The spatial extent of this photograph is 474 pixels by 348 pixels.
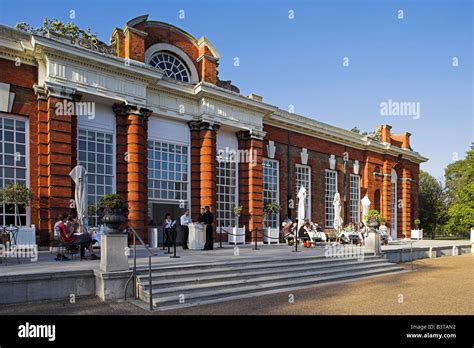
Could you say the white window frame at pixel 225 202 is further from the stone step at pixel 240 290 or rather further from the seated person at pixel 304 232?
the stone step at pixel 240 290

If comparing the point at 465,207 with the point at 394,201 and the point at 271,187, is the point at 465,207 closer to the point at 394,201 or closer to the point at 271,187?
the point at 394,201

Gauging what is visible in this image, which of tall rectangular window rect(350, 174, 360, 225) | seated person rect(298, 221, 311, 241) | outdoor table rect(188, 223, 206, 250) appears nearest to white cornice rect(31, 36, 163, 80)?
outdoor table rect(188, 223, 206, 250)

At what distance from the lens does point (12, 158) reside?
13.0m

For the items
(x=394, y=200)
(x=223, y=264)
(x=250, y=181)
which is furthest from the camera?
(x=394, y=200)

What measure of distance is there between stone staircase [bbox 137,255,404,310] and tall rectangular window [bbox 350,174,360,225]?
15.2m

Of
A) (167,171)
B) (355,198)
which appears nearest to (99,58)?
(167,171)

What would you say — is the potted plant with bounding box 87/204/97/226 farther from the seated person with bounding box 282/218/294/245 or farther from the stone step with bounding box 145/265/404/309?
the seated person with bounding box 282/218/294/245

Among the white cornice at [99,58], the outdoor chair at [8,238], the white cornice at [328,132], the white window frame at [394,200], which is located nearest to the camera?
the outdoor chair at [8,238]

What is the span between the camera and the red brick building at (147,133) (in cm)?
1298

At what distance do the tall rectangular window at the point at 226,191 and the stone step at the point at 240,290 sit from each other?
8134 millimetres

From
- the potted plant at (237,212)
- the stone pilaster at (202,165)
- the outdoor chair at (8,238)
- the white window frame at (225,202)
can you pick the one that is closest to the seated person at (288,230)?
the potted plant at (237,212)

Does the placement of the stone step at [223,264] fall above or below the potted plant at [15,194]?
below

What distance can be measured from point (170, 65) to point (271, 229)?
10055 mm

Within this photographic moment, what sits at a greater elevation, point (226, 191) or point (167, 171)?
point (167, 171)
